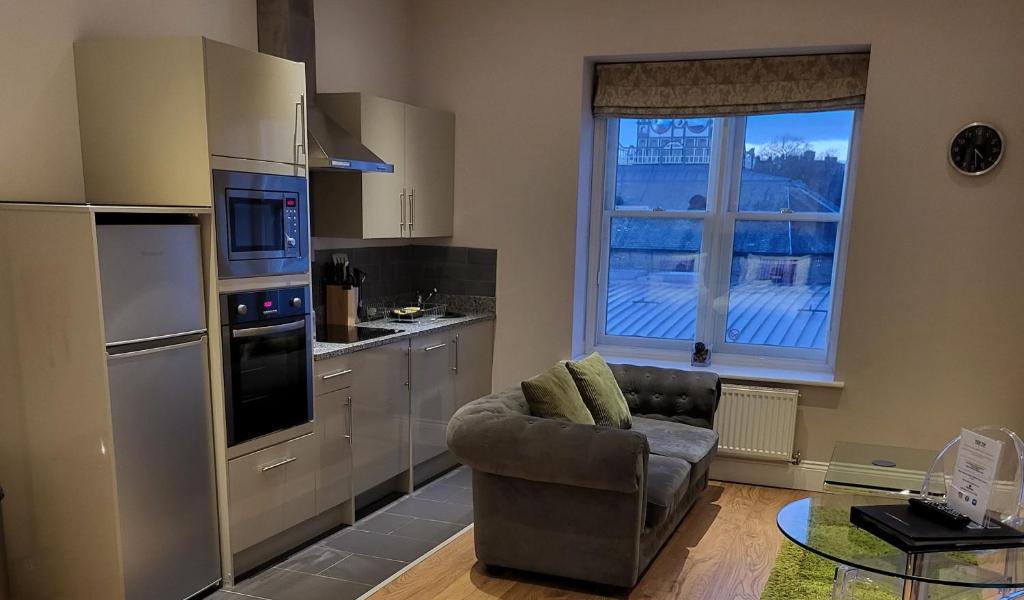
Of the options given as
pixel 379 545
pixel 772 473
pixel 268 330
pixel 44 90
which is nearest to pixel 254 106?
pixel 44 90

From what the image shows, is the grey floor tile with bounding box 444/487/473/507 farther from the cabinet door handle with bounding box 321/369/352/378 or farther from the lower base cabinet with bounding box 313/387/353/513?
the cabinet door handle with bounding box 321/369/352/378

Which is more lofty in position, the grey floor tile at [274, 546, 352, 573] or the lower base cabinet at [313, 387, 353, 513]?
the lower base cabinet at [313, 387, 353, 513]

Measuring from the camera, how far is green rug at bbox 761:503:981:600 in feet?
8.16

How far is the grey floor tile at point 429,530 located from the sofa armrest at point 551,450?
77 centimetres

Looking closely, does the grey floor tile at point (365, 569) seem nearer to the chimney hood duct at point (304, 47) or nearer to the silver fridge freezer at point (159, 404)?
the silver fridge freezer at point (159, 404)

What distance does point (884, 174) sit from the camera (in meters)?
Result: 4.10

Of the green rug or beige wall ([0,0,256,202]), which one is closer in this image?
the green rug

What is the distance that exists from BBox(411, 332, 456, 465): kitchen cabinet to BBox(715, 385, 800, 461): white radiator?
167 centimetres

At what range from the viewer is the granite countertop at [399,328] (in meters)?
3.56

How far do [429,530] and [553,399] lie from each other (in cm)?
107

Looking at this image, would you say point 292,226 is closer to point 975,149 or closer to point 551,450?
point 551,450

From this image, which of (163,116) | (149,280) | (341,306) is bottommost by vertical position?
(341,306)

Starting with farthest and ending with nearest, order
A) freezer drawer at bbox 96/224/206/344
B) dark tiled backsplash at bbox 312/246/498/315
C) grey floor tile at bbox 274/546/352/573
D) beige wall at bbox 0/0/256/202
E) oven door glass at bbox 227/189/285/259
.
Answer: dark tiled backsplash at bbox 312/246/498/315 < grey floor tile at bbox 274/546/352/573 < oven door glass at bbox 227/189/285/259 < beige wall at bbox 0/0/256/202 < freezer drawer at bbox 96/224/206/344

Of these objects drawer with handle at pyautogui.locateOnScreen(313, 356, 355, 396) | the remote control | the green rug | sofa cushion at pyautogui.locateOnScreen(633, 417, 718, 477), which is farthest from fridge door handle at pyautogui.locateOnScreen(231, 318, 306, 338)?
the remote control
